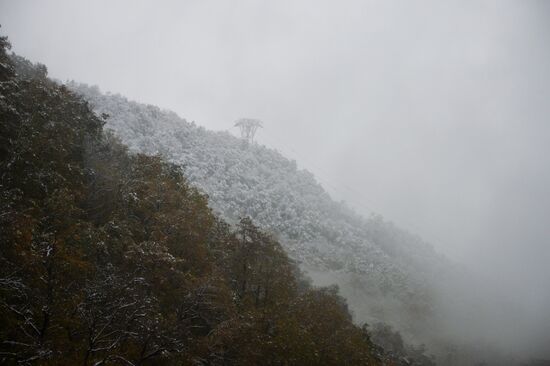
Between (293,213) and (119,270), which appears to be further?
(293,213)

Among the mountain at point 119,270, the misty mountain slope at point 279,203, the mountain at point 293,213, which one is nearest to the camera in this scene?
the mountain at point 119,270

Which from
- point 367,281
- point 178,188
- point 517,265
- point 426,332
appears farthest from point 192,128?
point 517,265

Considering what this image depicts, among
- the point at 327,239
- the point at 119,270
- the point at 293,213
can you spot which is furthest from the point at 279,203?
the point at 119,270

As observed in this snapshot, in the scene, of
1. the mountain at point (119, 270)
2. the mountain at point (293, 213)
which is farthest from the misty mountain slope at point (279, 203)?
the mountain at point (119, 270)

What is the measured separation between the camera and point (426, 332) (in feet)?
231

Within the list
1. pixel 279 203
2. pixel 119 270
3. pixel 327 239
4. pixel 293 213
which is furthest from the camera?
pixel 327 239

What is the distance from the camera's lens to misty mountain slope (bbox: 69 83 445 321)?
6819 centimetres

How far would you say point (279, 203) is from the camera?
3002 inches

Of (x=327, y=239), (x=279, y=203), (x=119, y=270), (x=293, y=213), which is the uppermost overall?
(x=279, y=203)

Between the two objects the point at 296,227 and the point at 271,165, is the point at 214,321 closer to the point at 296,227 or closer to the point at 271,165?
the point at 296,227

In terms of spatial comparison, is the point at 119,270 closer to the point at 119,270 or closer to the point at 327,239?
the point at 119,270

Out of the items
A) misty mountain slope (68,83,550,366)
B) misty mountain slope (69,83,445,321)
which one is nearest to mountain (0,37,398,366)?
misty mountain slope (68,83,550,366)

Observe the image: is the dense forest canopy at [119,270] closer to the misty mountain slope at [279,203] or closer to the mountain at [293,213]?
the mountain at [293,213]

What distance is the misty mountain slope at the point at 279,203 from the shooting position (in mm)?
68188
